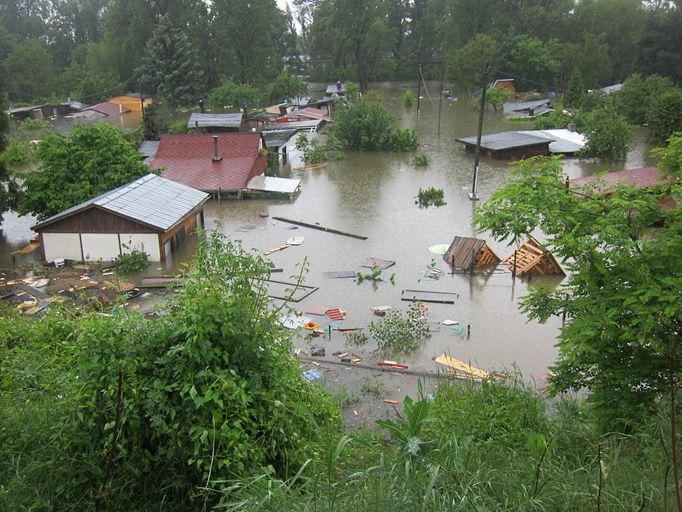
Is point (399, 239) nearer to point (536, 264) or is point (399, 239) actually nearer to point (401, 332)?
point (536, 264)

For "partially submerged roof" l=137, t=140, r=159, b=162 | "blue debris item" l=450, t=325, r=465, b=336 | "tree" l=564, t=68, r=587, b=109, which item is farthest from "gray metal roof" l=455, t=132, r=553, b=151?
"blue debris item" l=450, t=325, r=465, b=336

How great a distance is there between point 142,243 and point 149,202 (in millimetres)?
1640

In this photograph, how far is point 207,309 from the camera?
6371 millimetres

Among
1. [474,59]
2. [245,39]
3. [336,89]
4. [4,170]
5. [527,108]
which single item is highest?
[245,39]

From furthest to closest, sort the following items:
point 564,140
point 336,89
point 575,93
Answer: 1. point 336,89
2. point 575,93
3. point 564,140

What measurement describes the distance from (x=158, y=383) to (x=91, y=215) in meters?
14.5

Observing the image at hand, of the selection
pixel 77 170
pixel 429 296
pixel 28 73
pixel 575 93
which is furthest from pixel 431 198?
pixel 28 73

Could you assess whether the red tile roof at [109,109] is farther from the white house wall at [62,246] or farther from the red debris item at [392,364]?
the red debris item at [392,364]

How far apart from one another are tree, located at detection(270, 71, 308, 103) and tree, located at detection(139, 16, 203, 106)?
19.4 feet

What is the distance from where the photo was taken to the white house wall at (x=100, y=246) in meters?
19.4

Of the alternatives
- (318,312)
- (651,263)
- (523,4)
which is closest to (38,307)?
(318,312)

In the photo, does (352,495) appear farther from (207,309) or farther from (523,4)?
(523,4)

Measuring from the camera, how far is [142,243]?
19.4 meters

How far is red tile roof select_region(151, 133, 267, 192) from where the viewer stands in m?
27.3
